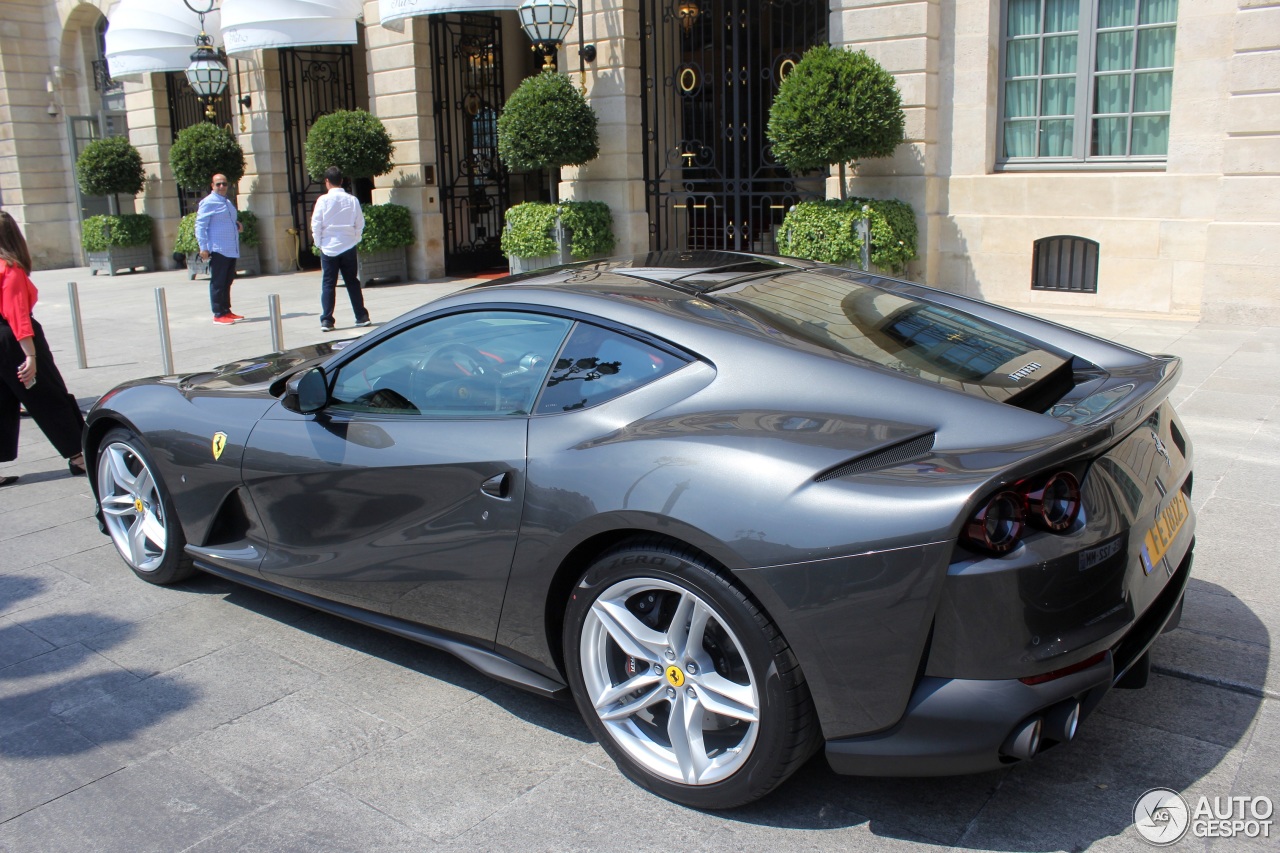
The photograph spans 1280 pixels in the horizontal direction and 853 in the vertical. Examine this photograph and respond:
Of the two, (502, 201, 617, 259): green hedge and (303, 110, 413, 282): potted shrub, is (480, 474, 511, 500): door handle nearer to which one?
(502, 201, 617, 259): green hedge

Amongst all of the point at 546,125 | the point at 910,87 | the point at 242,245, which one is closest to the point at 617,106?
the point at 546,125

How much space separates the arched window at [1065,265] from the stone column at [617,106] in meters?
5.19

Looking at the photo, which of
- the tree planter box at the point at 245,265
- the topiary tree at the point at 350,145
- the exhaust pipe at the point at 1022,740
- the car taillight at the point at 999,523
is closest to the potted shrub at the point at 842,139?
the topiary tree at the point at 350,145

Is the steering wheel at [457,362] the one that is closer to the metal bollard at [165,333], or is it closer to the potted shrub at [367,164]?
the metal bollard at [165,333]

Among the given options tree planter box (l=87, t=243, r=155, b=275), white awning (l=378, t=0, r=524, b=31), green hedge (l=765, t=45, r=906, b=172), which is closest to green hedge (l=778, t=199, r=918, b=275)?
green hedge (l=765, t=45, r=906, b=172)

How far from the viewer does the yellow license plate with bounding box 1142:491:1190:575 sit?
297 cm

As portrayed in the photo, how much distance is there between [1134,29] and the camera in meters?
11.2

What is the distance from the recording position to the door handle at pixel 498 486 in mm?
3348

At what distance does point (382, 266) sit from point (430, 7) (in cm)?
415

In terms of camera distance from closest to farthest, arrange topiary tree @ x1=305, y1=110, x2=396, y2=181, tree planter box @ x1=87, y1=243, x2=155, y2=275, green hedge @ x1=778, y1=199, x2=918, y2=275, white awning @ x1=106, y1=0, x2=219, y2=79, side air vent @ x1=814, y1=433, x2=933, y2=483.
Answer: side air vent @ x1=814, y1=433, x2=933, y2=483 < green hedge @ x1=778, y1=199, x2=918, y2=275 < topiary tree @ x1=305, y1=110, x2=396, y2=181 < white awning @ x1=106, y1=0, x2=219, y2=79 < tree planter box @ x1=87, y1=243, x2=155, y2=275

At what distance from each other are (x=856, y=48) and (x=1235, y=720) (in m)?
10.2

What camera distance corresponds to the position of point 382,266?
17094mm

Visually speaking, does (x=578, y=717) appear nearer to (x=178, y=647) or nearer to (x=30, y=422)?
(x=178, y=647)

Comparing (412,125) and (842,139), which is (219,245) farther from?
(842,139)
